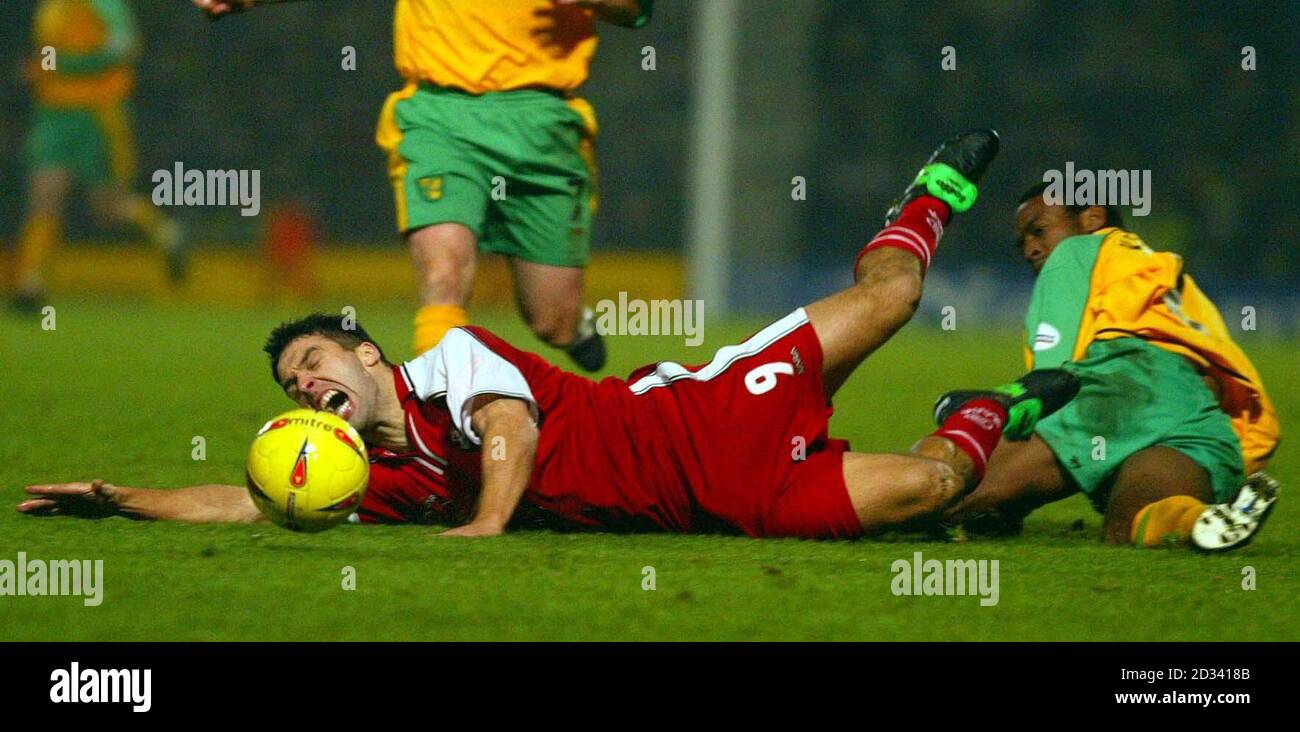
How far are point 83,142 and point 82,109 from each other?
296mm

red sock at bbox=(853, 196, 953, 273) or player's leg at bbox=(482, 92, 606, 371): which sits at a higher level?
player's leg at bbox=(482, 92, 606, 371)

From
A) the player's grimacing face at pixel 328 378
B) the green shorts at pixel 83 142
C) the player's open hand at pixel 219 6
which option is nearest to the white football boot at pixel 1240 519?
the player's grimacing face at pixel 328 378

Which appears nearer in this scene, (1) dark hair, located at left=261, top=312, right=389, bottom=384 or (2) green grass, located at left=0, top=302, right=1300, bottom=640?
(2) green grass, located at left=0, top=302, right=1300, bottom=640

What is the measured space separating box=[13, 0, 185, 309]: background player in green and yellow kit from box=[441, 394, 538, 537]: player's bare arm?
11513 mm

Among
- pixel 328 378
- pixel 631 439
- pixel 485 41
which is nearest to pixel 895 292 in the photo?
pixel 631 439

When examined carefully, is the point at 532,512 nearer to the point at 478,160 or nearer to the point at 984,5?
the point at 478,160

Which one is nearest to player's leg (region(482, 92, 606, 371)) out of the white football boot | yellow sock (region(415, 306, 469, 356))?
yellow sock (region(415, 306, 469, 356))

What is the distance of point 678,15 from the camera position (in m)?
19.0

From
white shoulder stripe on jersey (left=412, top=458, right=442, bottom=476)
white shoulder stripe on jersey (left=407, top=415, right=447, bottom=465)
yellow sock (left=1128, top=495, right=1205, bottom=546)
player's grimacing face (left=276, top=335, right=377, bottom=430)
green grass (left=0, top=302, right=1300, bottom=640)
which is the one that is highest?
player's grimacing face (left=276, top=335, right=377, bottom=430)

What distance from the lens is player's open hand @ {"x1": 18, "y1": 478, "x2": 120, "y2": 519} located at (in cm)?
525

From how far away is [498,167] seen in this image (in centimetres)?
730

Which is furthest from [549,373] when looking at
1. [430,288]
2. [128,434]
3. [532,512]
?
[128,434]

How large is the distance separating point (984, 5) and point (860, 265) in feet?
41.7

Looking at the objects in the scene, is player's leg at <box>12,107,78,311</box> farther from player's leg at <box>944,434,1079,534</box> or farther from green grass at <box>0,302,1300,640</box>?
player's leg at <box>944,434,1079,534</box>
